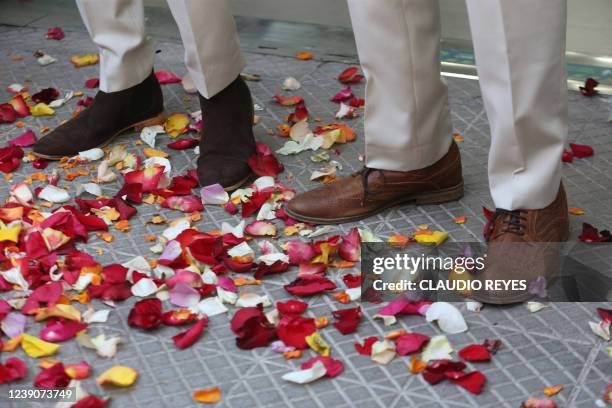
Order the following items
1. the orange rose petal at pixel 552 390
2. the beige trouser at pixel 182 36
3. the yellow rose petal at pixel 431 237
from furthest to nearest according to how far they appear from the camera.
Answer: the beige trouser at pixel 182 36 < the yellow rose petal at pixel 431 237 < the orange rose petal at pixel 552 390

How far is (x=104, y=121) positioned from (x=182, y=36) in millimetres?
358

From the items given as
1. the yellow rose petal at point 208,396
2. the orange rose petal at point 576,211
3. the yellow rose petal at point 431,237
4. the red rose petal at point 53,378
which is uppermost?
the red rose petal at point 53,378

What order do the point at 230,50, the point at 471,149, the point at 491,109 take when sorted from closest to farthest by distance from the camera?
the point at 491,109
the point at 230,50
the point at 471,149

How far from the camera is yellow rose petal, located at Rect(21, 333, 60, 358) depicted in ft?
5.16

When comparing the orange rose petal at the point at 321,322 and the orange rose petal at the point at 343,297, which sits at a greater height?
the orange rose petal at the point at 321,322

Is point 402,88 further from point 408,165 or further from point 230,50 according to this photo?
point 230,50

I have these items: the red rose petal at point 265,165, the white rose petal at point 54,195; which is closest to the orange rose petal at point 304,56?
the red rose petal at point 265,165

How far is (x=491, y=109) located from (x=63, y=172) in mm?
1023

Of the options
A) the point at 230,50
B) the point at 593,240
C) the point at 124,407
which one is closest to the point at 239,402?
the point at 124,407

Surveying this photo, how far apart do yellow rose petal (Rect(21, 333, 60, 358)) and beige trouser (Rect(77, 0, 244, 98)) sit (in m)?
0.71

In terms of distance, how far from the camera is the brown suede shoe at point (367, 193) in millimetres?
1915

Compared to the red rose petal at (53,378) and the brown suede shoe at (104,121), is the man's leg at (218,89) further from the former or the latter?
the red rose petal at (53,378)

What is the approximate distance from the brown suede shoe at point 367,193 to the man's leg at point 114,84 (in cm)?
59

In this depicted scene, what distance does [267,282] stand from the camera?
175cm
